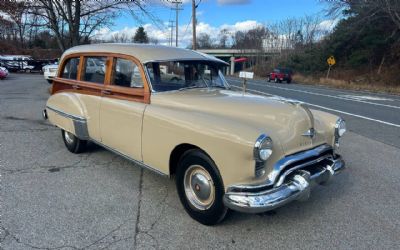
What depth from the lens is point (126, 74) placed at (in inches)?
177

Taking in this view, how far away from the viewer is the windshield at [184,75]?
428 centimetres

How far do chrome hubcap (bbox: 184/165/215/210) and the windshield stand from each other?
118 centimetres

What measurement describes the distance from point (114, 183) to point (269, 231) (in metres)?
2.20

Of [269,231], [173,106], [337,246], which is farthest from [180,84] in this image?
[337,246]

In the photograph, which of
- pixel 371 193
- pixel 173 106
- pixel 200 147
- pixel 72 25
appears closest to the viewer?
pixel 200 147

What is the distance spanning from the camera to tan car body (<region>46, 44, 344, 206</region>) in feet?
10.4

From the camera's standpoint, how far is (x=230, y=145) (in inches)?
123

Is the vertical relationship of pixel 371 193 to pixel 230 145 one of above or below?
below

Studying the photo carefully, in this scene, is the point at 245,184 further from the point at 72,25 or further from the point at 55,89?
the point at 72,25

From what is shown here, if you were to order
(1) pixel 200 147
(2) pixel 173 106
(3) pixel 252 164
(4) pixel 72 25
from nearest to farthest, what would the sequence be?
1. (3) pixel 252 164
2. (1) pixel 200 147
3. (2) pixel 173 106
4. (4) pixel 72 25

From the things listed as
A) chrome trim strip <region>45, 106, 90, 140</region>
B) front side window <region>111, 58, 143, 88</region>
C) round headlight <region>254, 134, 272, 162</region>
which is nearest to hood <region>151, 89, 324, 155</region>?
round headlight <region>254, 134, 272, 162</region>

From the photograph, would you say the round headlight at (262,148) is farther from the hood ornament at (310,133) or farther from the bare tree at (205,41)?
the bare tree at (205,41)

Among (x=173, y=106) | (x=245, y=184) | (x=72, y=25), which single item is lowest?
(x=245, y=184)

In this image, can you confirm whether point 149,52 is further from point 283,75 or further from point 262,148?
point 283,75
